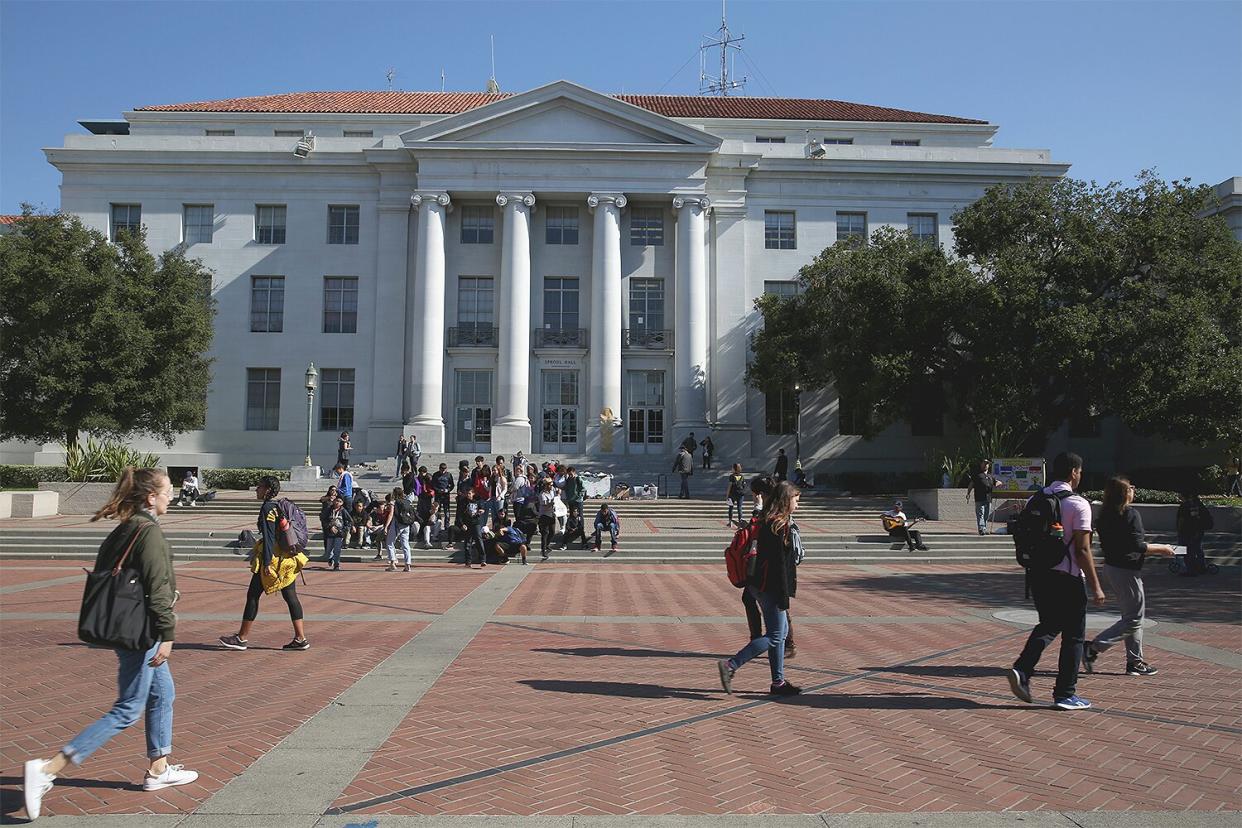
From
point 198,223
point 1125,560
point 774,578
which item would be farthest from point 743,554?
point 198,223

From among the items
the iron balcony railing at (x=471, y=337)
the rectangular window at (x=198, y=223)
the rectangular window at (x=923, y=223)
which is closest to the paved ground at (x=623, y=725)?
the iron balcony railing at (x=471, y=337)

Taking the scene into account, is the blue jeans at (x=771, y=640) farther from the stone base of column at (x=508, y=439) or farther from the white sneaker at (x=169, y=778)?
the stone base of column at (x=508, y=439)

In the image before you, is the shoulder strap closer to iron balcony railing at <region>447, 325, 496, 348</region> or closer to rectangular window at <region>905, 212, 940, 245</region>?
iron balcony railing at <region>447, 325, 496, 348</region>

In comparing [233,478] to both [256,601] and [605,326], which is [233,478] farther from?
[256,601]

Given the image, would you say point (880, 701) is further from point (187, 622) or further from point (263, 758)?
point (187, 622)

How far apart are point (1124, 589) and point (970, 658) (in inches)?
69.3

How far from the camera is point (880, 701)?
7387mm

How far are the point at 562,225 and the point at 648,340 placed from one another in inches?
282

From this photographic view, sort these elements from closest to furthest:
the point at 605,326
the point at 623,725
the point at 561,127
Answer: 1. the point at 623,725
2. the point at 605,326
3. the point at 561,127

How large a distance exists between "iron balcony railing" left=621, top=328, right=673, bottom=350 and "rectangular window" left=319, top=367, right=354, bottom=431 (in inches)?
531

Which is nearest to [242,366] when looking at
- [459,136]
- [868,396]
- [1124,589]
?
[459,136]

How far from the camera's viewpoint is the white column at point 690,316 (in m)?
40.5

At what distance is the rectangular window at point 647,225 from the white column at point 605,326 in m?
2.02

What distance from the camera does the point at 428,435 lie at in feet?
131
